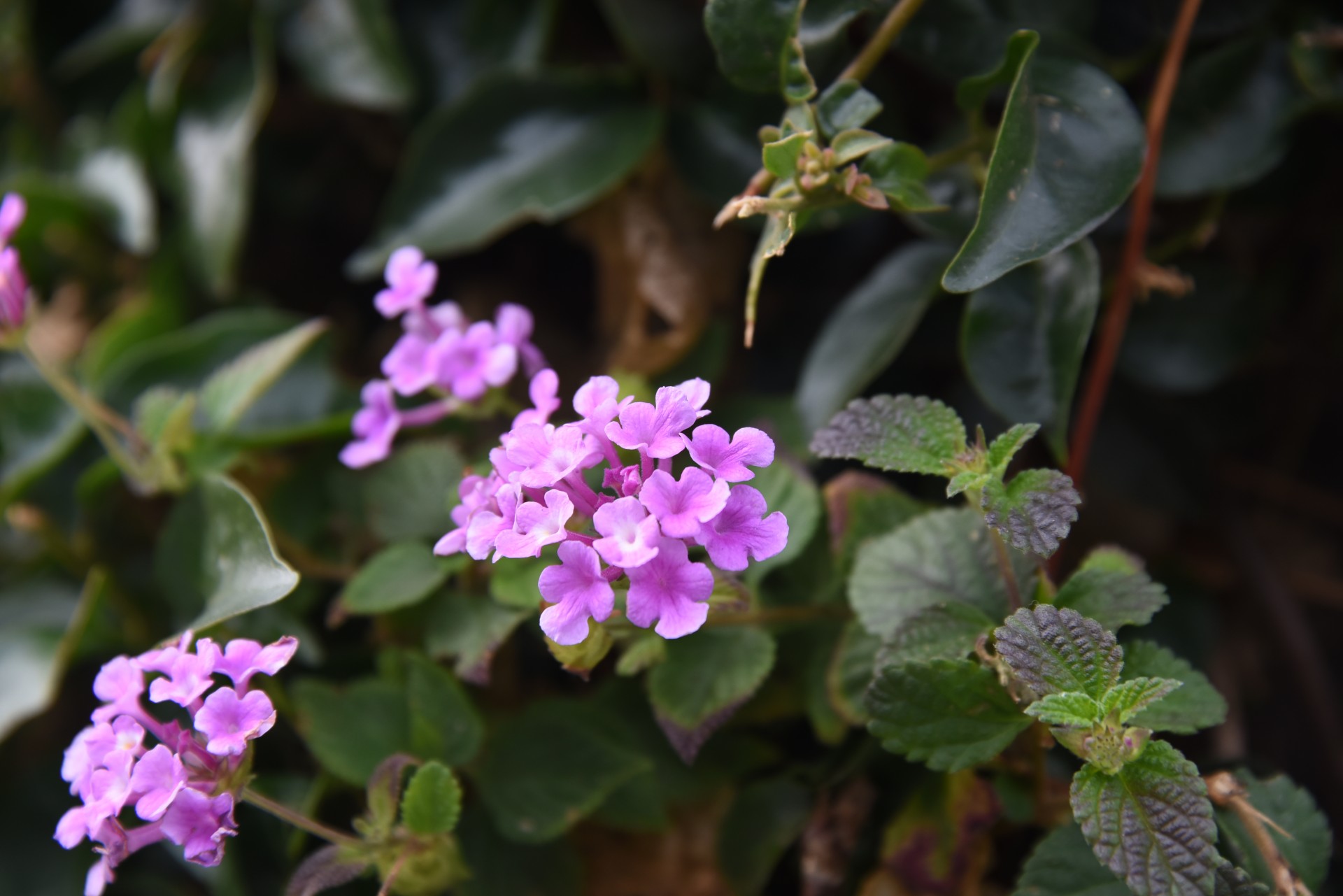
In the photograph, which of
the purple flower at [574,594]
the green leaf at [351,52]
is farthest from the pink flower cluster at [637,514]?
the green leaf at [351,52]

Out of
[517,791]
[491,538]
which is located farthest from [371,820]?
[491,538]

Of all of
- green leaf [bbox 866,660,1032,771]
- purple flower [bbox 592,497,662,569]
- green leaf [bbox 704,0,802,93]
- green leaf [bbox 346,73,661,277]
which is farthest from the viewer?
green leaf [bbox 346,73,661,277]

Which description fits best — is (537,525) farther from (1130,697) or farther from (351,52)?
(351,52)

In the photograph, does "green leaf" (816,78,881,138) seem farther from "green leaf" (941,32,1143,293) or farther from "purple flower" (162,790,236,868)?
"purple flower" (162,790,236,868)

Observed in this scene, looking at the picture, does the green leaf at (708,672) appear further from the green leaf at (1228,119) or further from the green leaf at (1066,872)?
the green leaf at (1228,119)

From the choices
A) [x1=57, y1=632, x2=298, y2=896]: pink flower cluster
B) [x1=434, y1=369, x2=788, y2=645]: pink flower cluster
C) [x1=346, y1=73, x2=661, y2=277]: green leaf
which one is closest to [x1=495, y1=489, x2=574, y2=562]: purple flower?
[x1=434, y1=369, x2=788, y2=645]: pink flower cluster

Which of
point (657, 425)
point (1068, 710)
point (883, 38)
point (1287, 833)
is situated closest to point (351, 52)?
point (883, 38)
